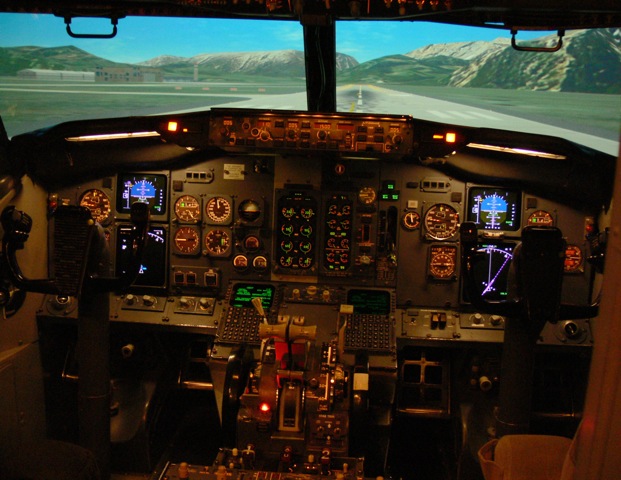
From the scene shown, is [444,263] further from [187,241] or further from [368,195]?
[187,241]

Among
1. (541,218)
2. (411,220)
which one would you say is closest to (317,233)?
(411,220)

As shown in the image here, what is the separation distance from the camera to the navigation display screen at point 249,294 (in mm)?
4312

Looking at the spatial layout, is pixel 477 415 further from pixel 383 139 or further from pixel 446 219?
pixel 383 139

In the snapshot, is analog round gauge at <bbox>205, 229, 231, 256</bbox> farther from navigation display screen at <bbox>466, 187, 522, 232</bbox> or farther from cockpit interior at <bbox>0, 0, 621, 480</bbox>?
navigation display screen at <bbox>466, 187, 522, 232</bbox>

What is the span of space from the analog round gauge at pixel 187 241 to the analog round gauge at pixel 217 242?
7 centimetres

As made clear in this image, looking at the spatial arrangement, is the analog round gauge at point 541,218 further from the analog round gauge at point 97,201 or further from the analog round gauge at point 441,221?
the analog round gauge at point 97,201

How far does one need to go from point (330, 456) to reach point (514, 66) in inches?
96.3

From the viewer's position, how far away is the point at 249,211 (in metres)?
4.33

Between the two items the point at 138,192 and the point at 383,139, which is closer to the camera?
the point at 383,139

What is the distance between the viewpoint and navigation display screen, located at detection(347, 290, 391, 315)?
4.27m

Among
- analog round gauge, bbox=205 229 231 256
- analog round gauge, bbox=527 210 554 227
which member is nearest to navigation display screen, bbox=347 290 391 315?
analog round gauge, bbox=205 229 231 256

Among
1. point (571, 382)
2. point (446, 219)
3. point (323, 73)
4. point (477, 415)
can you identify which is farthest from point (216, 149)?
point (571, 382)

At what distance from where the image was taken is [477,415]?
4.10 meters

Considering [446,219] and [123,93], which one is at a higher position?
[123,93]
